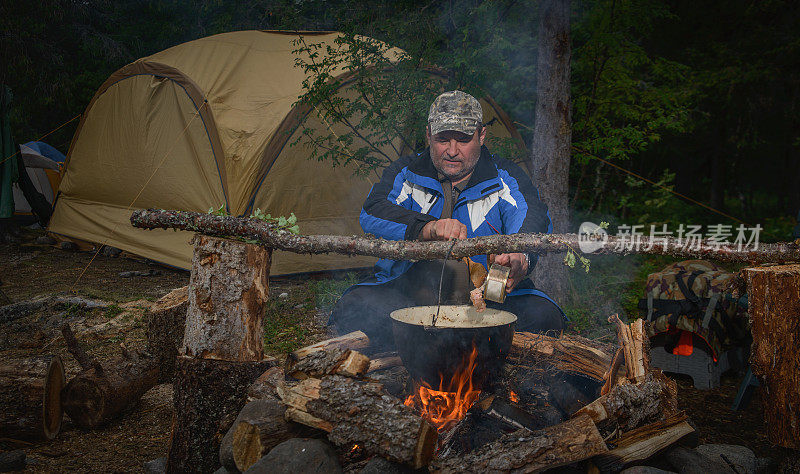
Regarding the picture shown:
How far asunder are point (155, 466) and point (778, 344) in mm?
2894

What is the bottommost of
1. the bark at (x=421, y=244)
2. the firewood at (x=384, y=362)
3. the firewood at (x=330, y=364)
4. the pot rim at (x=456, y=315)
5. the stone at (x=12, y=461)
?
the stone at (x=12, y=461)

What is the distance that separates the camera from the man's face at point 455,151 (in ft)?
10.7

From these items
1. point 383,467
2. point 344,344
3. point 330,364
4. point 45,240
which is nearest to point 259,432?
point 330,364

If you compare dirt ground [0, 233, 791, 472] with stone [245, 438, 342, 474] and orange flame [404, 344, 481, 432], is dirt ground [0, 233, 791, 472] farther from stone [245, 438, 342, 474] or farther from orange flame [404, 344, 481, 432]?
orange flame [404, 344, 481, 432]

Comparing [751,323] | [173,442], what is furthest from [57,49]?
[751,323]

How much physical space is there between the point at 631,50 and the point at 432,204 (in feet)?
14.2

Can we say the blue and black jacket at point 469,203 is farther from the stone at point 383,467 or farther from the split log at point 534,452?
the stone at point 383,467

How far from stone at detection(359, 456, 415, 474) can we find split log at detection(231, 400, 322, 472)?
0.36 m

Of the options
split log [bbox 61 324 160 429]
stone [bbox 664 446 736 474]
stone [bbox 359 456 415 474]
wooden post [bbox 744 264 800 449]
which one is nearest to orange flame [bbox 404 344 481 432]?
stone [bbox 359 456 415 474]

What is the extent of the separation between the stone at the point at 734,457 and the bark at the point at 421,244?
899mm

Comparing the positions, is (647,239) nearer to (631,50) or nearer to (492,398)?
(492,398)

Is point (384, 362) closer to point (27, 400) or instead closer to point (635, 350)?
point (635, 350)

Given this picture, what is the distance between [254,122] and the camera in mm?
6324

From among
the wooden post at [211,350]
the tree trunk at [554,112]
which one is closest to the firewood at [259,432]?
the wooden post at [211,350]
